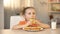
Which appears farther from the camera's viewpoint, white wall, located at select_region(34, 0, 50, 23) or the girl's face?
white wall, located at select_region(34, 0, 50, 23)

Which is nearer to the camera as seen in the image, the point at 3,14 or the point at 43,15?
the point at 3,14

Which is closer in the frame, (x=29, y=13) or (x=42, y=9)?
(x=29, y=13)

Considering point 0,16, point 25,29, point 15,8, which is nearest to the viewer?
point 25,29

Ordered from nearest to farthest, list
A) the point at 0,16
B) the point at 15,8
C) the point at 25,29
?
1. the point at 25,29
2. the point at 0,16
3. the point at 15,8

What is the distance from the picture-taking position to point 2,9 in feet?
13.6

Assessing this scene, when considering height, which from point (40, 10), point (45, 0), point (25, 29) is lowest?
point (25, 29)

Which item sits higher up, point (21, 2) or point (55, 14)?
point (21, 2)

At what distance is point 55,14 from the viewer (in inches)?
176

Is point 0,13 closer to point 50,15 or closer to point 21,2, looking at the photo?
point 21,2

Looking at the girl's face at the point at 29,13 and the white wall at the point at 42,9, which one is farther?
the white wall at the point at 42,9

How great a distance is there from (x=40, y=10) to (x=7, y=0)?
3.39ft

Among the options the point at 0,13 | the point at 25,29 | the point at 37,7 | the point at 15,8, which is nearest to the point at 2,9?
the point at 0,13

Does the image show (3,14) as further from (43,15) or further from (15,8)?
(43,15)

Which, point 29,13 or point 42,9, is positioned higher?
point 42,9
